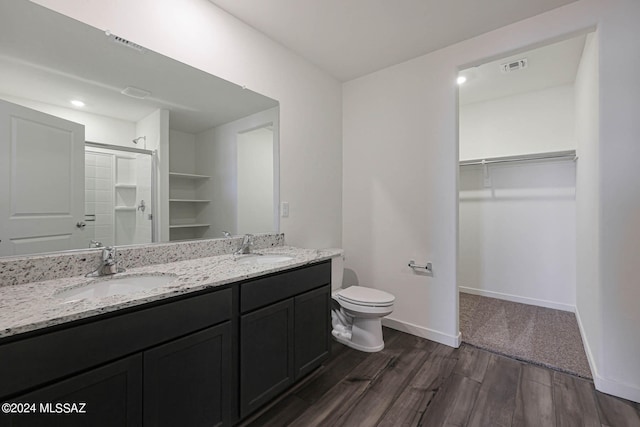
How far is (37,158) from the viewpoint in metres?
1.24

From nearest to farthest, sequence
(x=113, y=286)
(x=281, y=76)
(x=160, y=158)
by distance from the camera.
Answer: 1. (x=113, y=286)
2. (x=160, y=158)
3. (x=281, y=76)

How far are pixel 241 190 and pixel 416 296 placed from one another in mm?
1825

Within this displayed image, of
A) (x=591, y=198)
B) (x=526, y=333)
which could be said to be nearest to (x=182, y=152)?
(x=591, y=198)

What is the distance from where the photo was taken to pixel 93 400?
902 mm

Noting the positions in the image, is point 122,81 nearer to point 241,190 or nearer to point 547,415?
point 241,190

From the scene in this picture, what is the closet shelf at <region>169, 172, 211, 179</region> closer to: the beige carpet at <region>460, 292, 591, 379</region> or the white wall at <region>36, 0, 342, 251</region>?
the white wall at <region>36, 0, 342, 251</region>

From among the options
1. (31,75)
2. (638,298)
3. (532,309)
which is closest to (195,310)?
(31,75)

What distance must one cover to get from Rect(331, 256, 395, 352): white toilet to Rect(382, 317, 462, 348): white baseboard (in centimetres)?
38

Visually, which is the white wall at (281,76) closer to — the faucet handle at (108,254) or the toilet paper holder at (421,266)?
the toilet paper holder at (421,266)

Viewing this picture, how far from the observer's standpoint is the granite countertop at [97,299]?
0.82 m

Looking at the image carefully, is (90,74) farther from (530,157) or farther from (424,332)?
(530,157)

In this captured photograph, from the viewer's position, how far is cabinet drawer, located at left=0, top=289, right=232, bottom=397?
0.77 metres

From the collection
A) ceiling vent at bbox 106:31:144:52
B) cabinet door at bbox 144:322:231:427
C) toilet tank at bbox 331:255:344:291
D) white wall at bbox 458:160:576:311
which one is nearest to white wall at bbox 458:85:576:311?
white wall at bbox 458:160:576:311

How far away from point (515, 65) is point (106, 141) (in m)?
3.28
